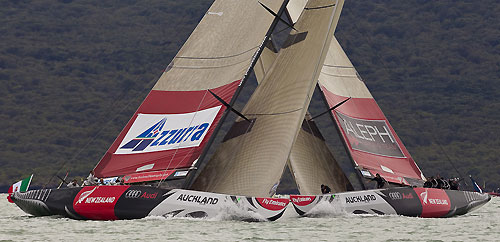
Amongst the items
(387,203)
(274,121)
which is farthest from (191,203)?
(387,203)

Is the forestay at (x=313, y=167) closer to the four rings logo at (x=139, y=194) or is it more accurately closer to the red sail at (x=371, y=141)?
the red sail at (x=371, y=141)

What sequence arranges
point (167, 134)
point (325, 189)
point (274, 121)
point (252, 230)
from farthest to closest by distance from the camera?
1. point (325, 189)
2. point (167, 134)
3. point (274, 121)
4. point (252, 230)

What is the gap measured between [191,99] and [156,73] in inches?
3802

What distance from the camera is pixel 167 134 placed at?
2133cm

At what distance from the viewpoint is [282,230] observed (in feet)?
60.2

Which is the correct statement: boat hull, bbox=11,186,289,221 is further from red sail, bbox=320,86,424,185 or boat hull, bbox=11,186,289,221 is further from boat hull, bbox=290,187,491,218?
red sail, bbox=320,86,424,185

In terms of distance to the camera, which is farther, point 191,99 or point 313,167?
point 313,167

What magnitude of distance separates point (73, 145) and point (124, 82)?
67.6 feet

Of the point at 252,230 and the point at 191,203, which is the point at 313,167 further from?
the point at 252,230

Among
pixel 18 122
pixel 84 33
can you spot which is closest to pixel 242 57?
pixel 18 122

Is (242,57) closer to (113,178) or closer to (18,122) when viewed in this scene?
(113,178)

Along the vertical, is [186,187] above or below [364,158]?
above

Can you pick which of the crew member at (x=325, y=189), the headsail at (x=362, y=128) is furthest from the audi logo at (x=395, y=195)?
the headsail at (x=362, y=128)

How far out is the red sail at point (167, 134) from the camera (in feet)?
68.1
